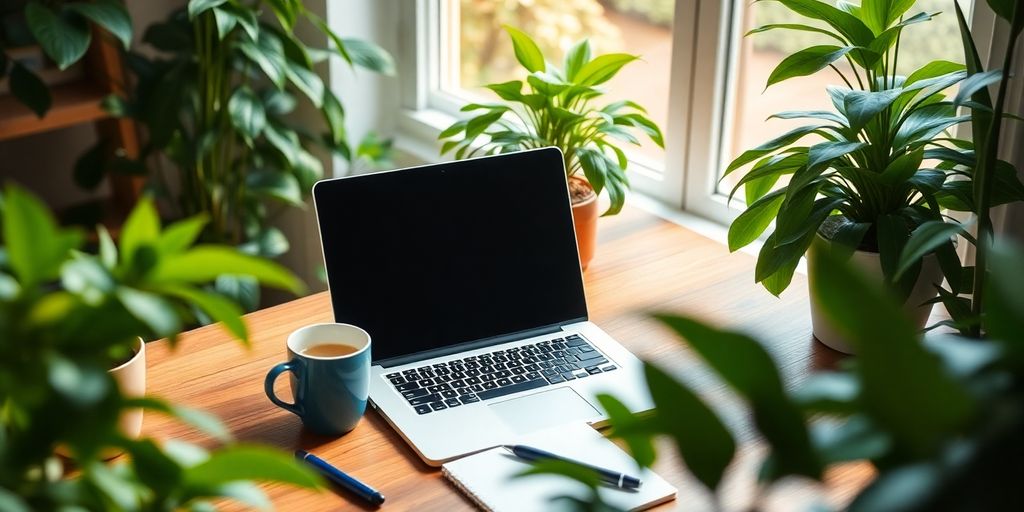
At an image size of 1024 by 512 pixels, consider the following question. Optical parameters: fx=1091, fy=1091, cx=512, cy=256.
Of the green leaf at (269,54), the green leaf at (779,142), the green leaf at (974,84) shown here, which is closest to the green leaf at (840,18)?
the green leaf at (779,142)

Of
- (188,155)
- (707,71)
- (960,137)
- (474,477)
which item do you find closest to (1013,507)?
(474,477)

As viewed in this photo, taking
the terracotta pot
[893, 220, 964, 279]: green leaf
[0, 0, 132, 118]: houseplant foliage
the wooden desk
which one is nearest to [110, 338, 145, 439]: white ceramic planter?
the wooden desk

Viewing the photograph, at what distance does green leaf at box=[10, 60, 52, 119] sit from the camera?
1870mm

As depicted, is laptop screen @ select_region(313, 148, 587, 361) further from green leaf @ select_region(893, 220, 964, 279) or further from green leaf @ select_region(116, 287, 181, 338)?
green leaf @ select_region(116, 287, 181, 338)

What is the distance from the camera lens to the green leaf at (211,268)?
53 cm

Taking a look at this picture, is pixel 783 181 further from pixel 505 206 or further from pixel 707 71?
pixel 505 206

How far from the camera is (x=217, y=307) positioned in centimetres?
55

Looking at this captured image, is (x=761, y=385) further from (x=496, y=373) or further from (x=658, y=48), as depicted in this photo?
(x=658, y=48)

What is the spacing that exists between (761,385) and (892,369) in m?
0.06

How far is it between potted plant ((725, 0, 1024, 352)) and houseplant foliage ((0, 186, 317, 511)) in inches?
30.0

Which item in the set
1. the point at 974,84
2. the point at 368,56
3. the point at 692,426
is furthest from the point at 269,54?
the point at 692,426

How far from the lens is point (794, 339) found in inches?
51.4

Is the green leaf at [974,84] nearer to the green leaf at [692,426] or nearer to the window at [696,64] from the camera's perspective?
the window at [696,64]

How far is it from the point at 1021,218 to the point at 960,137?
139 mm
